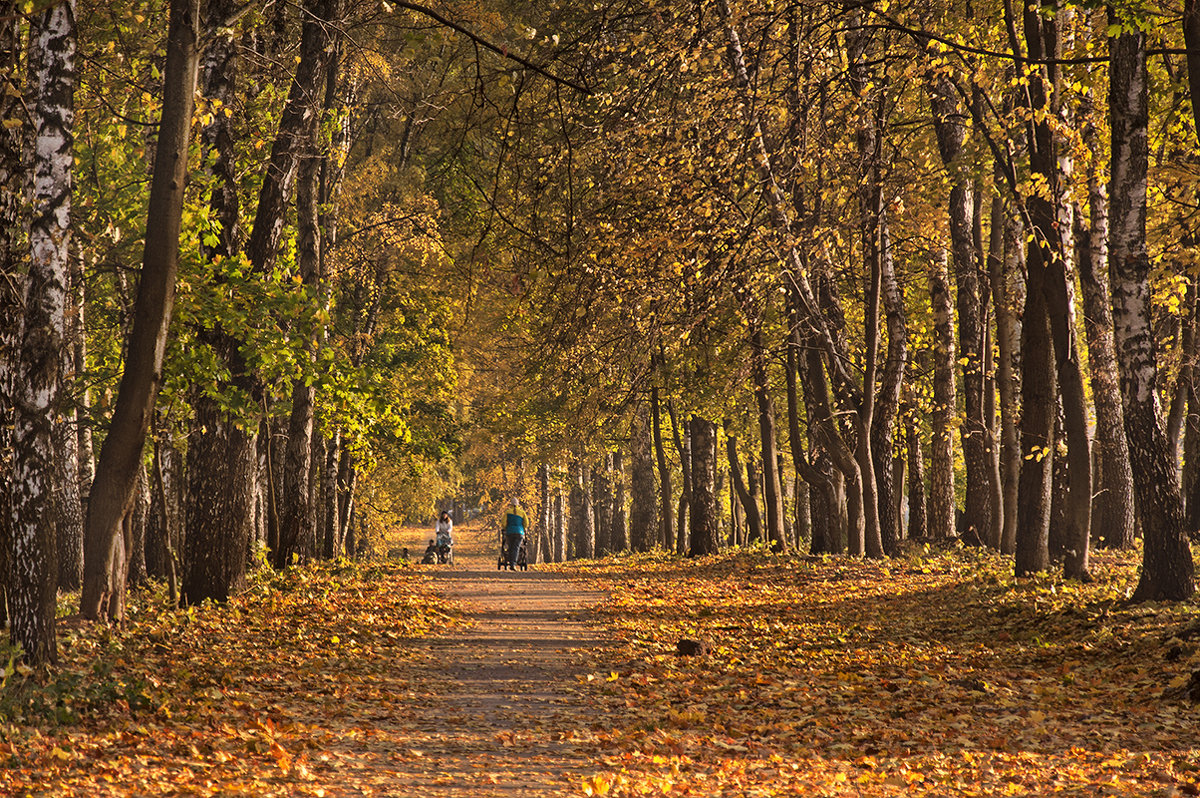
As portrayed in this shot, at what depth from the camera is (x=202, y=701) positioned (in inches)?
309

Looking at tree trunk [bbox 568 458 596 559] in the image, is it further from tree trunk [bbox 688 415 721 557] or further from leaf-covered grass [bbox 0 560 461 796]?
leaf-covered grass [bbox 0 560 461 796]

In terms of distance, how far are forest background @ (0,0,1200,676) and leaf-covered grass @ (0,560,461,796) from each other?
63cm

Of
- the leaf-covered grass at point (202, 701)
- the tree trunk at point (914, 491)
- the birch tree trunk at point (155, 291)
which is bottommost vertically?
the leaf-covered grass at point (202, 701)

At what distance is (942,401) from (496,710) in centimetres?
1476

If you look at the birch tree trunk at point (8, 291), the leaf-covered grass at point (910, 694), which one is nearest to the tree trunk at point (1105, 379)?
the leaf-covered grass at point (910, 694)

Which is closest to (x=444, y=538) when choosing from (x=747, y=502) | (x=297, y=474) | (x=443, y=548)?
(x=443, y=548)

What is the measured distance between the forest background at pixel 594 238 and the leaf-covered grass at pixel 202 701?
63cm

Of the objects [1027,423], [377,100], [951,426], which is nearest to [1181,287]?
[1027,423]

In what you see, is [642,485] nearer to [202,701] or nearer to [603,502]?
[603,502]

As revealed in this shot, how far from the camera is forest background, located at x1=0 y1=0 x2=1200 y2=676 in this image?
7.96 m

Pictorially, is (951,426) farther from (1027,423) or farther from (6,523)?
(6,523)

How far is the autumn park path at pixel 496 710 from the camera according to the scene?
6051 mm

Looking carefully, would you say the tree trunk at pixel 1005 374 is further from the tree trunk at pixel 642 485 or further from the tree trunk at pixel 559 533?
the tree trunk at pixel 559 533

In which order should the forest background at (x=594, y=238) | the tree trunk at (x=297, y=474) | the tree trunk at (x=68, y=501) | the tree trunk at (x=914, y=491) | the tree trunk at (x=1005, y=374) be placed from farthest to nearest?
the tree trunk at (x=914, y=491), the tree trunk at (x=297, y=474), the tree trunk at (x=1005, y=374), the tree trunk at (x=68, y=501), the forest background at (x=594, y=238)
